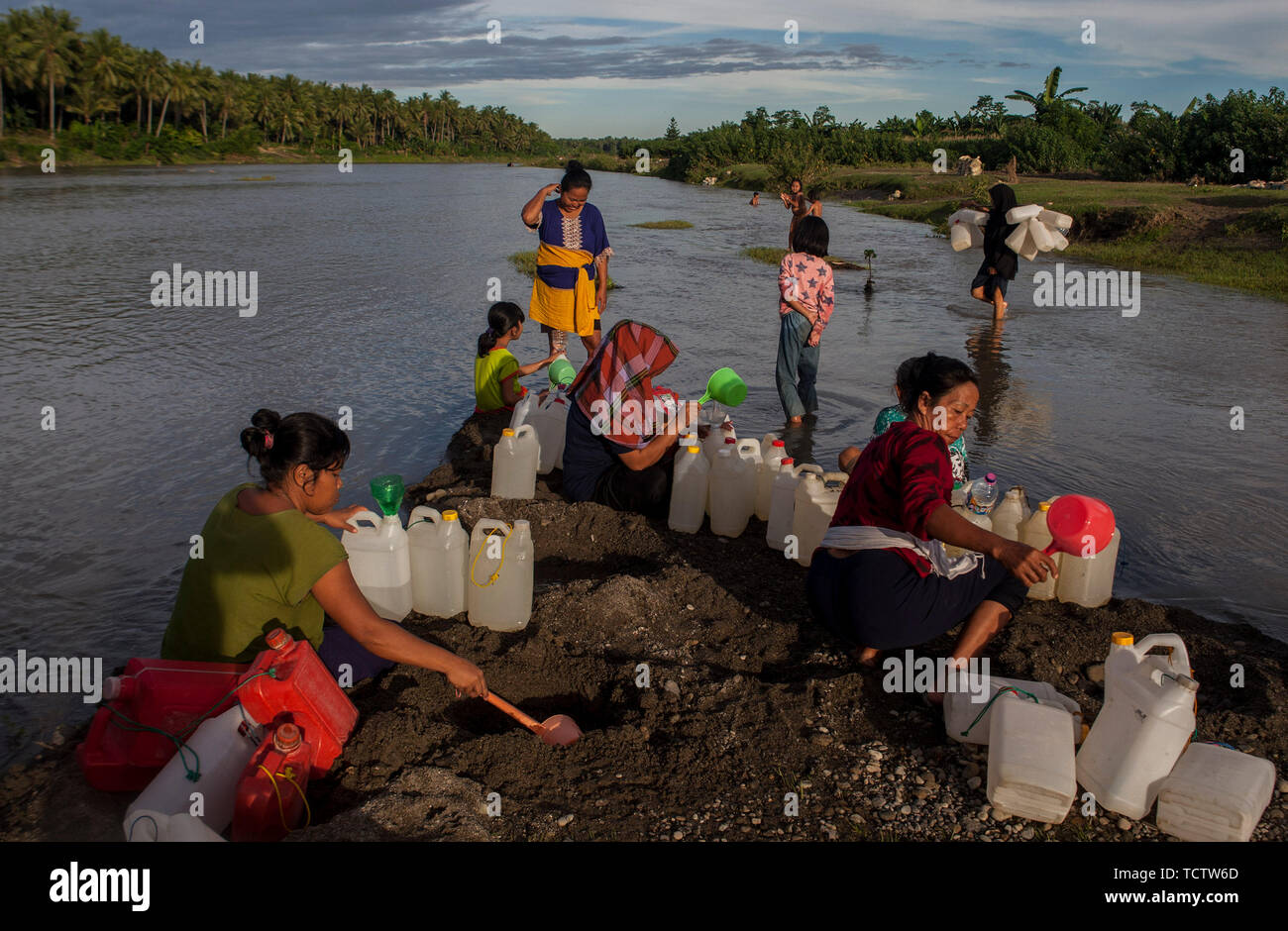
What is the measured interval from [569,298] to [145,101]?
79.3m

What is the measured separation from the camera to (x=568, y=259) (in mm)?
8195

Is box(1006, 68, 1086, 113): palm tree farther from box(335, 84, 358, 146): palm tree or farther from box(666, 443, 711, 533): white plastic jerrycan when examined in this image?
box(335, 84, 358, 146): palm tree

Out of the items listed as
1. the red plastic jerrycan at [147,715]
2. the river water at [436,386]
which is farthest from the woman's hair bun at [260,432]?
the river water at [436,386]

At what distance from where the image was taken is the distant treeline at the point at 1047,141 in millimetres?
26375

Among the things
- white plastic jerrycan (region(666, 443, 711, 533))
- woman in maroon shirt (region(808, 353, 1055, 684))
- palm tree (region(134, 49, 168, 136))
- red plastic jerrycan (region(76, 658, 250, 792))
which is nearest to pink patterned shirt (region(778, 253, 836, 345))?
white plastic jerrycan (region(666, 443, 711, 533))

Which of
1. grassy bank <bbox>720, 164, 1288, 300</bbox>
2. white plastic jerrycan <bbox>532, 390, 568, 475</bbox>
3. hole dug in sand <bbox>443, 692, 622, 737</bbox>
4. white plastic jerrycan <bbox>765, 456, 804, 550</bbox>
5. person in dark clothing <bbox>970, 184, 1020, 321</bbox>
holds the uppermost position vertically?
grassy bank <bbox>720, 164, 1288, 300</bbox>

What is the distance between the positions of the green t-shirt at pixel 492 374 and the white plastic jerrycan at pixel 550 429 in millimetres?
666

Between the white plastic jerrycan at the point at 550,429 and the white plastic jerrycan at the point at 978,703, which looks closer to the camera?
the white plastic jerrycan at the point at 978,703

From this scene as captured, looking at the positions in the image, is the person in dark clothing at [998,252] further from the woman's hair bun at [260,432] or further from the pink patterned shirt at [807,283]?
the woman's hair bun at [260,432]

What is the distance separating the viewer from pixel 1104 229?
66.3 feet

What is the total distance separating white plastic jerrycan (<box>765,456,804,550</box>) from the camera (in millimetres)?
5180

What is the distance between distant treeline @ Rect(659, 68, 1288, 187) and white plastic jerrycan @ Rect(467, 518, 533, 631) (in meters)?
26.2

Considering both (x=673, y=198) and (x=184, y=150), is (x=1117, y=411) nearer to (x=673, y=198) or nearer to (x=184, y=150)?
(x=673, y=198)

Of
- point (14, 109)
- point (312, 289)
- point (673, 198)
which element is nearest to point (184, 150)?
point (14, 109)
